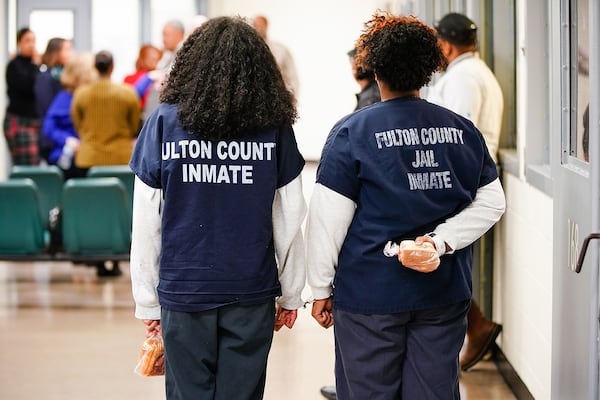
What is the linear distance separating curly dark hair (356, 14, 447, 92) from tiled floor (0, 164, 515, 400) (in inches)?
84.6

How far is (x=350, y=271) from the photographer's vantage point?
9.47ft

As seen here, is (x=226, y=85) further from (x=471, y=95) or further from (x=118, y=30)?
(x=118, y=30)

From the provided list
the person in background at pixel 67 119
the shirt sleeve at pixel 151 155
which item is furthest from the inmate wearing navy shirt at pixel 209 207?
the person in background at pixel 67 119

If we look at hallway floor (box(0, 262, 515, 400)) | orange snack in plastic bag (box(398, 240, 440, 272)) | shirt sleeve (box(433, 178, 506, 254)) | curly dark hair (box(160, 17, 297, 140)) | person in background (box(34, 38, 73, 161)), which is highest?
person in background (box(34, 38, 73, 161))

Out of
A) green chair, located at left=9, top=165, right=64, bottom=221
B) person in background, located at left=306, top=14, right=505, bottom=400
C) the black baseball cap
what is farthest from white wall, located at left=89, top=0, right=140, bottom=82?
person in background, located at left=306, top=14, right=505, bottom=400

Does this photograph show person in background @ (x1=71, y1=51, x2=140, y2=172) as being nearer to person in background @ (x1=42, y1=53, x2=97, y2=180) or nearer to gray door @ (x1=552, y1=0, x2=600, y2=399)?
person in background @ (x1=42, y1=53, x2=97, y2=180)

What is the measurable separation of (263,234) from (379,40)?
610mm

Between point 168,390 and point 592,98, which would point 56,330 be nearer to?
point 168,390

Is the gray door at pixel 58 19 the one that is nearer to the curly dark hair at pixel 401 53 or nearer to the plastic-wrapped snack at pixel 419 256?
the curly dark hair at pixel 401 53

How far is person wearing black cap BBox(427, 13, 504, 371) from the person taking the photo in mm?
4934

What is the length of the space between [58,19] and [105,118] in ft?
23.6

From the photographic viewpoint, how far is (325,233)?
9.45 ft

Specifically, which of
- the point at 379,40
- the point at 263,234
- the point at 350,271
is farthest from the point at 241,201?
the point at 379,40

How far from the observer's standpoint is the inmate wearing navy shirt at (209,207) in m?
2.84
